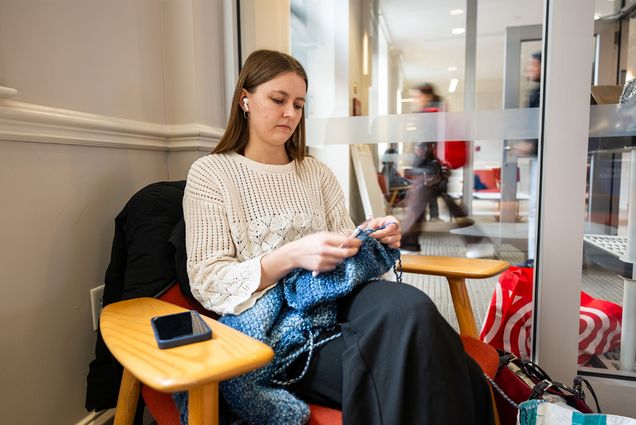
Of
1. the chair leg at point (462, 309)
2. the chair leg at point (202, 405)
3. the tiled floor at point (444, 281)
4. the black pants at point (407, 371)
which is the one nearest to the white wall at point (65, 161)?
the chair leg at point (202, 405)

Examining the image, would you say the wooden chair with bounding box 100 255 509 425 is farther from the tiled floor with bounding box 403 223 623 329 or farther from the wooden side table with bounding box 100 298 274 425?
the tiled floor with bounding box 403 223 623 329

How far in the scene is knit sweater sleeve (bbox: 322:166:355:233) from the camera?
1252mm

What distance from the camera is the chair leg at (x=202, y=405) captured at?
24.3 inches

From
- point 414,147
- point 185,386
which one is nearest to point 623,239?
point 414,147

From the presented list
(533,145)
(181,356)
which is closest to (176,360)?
(181,356)

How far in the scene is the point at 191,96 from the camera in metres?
1.42

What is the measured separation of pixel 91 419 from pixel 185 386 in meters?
0.85

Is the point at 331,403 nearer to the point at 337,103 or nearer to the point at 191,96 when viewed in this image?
the point at 191,96

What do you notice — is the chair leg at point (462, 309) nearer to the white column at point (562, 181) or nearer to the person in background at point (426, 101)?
the white column at point (562, 181)

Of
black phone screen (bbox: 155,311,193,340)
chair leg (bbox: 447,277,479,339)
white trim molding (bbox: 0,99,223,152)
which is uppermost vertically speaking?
white trim molding (bbox: 0,99,223,152)

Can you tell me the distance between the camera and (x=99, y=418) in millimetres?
1168

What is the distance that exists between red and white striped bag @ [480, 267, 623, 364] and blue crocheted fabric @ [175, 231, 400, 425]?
Result: 0.71 m

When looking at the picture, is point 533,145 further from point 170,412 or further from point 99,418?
point 99,418

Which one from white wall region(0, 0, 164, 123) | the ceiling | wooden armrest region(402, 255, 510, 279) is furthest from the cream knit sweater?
the ceiling
